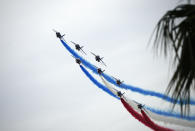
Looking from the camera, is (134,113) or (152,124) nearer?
(152,124)

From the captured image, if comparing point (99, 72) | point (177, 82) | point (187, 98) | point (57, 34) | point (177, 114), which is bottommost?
point (187, 98)

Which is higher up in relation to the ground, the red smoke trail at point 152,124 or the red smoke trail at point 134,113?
the red smoke trail at point 134,113

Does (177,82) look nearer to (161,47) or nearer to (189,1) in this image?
(161,47)

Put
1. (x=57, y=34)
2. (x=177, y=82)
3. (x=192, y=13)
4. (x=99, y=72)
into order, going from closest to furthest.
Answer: (x=192, y=13) → (x=177, y=82) → (x=99, y=72) → (x=57, y=34)

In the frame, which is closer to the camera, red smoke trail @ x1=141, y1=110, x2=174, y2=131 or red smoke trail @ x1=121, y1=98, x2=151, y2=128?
red smoke trail @ x1=141, y1=110, x2=174, y2=131

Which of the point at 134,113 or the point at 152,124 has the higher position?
the point at 134,113

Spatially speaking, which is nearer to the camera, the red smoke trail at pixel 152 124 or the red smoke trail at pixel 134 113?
the red smoke trail at pixel 152 124

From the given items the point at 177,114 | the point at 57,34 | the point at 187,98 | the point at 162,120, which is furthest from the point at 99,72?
the point at 187,98

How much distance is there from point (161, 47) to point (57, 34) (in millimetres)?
47618

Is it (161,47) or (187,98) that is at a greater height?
(161,47)

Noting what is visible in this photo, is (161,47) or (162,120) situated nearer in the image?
(161,47)

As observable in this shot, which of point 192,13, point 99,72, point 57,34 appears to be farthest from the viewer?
point 57,34

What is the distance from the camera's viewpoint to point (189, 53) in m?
9.48

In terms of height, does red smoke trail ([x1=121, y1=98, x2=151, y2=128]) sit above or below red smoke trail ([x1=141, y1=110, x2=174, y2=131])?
above
